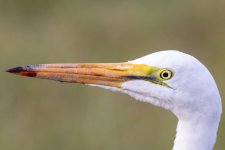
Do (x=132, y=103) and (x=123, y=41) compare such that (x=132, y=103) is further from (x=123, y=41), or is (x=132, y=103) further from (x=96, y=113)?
(x=123, y=41)

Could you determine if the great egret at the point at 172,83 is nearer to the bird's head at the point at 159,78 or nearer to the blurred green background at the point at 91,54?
the bird's head at the point at 159,78

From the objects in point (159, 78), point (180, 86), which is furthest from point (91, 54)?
point (180, 86)

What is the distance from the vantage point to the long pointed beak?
21.9 ft

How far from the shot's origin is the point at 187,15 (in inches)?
532

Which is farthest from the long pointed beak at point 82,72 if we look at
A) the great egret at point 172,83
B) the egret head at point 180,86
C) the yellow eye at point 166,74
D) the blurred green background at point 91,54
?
the blurred green background at point 91,54

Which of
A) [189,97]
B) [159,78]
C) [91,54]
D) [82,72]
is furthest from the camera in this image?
[91,54]

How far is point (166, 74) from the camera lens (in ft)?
20.9

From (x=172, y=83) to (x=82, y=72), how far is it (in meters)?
0.70

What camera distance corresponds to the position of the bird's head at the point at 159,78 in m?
6.20

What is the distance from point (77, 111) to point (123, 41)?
6.82ft

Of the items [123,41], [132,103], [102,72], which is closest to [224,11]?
[123,41]

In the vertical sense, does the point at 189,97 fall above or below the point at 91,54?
below

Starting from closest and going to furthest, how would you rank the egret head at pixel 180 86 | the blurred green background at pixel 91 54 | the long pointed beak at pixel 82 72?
the egret head at pixel 180 86 → the long pointed beak at pixel 82 72 → the blurred green background at pixel 91 54

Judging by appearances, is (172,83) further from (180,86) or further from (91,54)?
(91,54)
